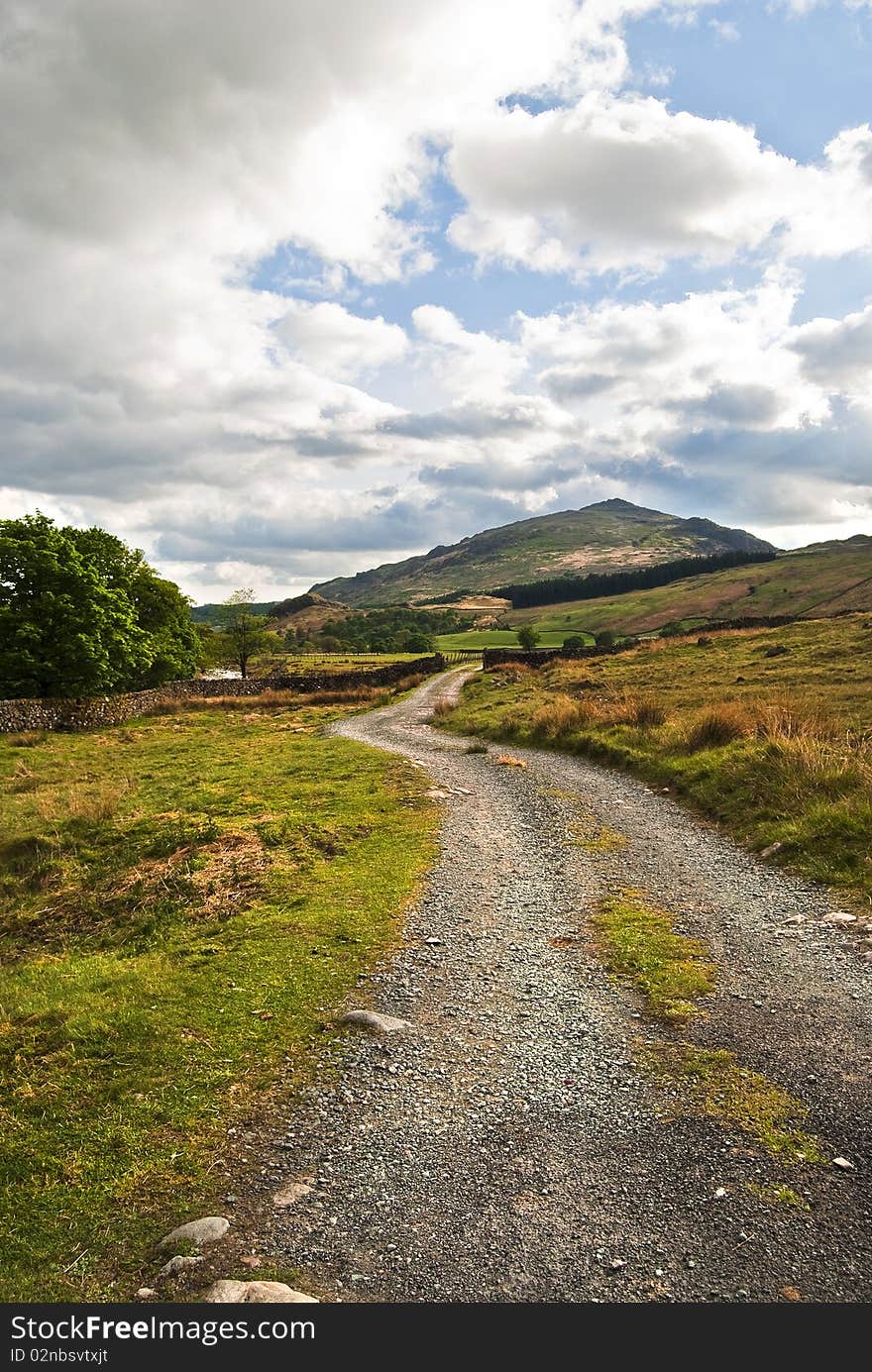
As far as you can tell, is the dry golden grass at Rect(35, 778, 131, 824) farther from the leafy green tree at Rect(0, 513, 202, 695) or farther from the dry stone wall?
the leafy green tree at Rect(0, 513, 202, 695)

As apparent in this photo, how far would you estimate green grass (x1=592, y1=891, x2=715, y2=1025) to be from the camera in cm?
806

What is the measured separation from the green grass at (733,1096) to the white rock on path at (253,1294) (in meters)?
3.63

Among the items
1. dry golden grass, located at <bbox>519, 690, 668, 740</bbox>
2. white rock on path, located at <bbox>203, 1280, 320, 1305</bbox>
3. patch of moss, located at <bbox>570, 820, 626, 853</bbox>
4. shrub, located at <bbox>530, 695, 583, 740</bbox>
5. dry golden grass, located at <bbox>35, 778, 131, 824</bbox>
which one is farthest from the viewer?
shrub, located at <bbox>530, 695, 583, 740</bbox>

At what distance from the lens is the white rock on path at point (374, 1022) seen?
7.66 meters

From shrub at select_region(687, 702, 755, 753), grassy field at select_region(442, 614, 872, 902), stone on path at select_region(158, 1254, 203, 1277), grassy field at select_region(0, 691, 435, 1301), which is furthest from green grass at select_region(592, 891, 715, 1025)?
shrub at select_region(687, 702, 755, 753)

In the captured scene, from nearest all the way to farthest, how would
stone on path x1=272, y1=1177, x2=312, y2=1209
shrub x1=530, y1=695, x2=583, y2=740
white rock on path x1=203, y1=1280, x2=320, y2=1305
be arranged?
Answer: white rock on path x1=203, y1=1280, x2=320, y2=1305 < stone on path x1=272, y1=1177, x2=312, y2=1209 < shrub x1=530, y1=695, x2=583, y2=740

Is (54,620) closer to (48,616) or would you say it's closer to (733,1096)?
(48,616)

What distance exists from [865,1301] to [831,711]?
969 inches

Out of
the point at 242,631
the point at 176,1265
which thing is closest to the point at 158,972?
the point at 176,1265

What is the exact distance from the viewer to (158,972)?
9.41 metres

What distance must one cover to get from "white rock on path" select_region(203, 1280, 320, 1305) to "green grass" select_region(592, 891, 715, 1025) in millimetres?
4793

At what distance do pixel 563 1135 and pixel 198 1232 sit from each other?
2.97 meters

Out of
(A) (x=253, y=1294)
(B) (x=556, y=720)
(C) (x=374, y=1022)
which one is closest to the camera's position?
(A) (x=253, y=1294)

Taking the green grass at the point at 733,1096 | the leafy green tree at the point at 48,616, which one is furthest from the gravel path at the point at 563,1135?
the leafy green tree at the point at 48,616
